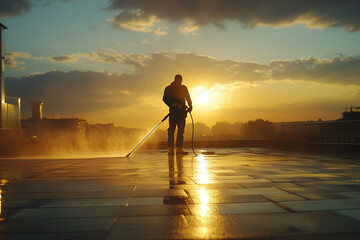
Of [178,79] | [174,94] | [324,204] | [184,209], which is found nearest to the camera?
[184,209]

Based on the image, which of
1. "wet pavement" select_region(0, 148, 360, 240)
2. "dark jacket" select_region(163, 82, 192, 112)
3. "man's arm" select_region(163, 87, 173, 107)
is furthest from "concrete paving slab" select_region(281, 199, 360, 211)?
"man's arm" select_region(163, 87, 173, 107)

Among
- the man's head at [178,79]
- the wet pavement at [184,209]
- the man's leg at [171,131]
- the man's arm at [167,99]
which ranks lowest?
the wet pavement at [184,209]

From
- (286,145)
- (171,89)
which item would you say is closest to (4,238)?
(171,89)

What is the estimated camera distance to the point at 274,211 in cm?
284

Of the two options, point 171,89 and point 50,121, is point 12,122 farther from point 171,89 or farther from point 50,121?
point 50,121

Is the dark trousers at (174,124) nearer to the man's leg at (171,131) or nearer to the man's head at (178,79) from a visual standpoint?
the man's leg at (171,131)

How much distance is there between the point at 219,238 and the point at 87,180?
3.42 meters

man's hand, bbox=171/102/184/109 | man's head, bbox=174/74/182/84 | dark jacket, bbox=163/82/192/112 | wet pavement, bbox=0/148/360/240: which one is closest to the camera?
wet pavement, bbox=0/148/360/240

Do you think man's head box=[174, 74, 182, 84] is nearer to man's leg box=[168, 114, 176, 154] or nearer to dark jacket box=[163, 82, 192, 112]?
dark jacket box=[163, 82, 192, 112]

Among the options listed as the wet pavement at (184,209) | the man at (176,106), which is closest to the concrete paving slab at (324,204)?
the wet pavement at (184,209)

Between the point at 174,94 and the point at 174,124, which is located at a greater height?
the point at 174,94

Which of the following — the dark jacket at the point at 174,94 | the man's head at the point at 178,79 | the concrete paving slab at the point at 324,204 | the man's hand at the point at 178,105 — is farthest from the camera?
the man's head at the point at 178,79

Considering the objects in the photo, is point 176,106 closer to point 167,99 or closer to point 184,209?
point 167,99

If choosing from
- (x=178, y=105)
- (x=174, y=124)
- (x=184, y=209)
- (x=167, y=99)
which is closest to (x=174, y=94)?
(x=167, y=99)
